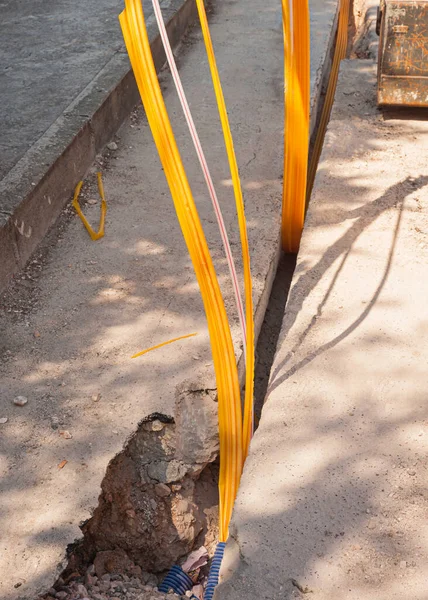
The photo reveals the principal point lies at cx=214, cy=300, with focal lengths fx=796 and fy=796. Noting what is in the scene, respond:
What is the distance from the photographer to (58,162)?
169 inches

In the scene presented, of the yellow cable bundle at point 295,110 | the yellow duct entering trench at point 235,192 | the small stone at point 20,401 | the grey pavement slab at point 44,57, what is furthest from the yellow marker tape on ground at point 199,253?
the grey pavement slab at point 44,57

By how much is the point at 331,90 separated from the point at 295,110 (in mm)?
2487

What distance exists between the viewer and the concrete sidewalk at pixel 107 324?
2713 millimetres

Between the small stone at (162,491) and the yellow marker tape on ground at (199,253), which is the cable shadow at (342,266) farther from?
the small stone at (162,491)

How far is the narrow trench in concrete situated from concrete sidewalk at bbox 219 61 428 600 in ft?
1.09

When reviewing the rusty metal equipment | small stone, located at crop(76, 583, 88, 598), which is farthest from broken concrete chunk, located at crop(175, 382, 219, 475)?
the rusty metal equipment

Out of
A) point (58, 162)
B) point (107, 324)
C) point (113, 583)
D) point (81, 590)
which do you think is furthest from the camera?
point (58, 162)

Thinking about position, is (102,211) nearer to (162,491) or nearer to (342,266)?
(342,266)

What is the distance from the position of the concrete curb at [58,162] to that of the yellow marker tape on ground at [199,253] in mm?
1281

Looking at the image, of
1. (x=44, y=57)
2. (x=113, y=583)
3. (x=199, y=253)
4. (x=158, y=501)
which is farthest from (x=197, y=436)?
Answer: (x=44, y=57)

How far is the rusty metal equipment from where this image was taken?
4.75 metres

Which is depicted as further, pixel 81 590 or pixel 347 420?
pixel 347 420

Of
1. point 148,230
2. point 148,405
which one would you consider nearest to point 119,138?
point 148,230

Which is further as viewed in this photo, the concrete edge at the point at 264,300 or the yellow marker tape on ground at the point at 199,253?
the yellow marker tape on ground at the point at 199,253
